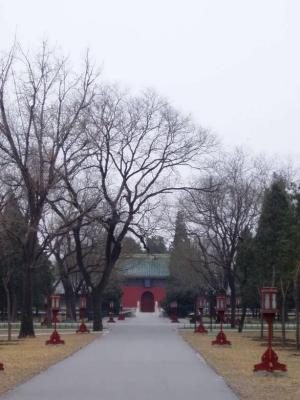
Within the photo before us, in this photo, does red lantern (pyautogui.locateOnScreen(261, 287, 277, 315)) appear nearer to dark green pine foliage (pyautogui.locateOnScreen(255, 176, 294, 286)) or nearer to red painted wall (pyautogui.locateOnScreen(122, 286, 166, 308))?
dark green pine foliage (pyautogui.locateOnScreen(255, 176, 294, 286))

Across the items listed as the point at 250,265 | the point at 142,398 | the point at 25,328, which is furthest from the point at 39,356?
the point at 250,265

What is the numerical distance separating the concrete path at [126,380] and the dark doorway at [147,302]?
84434 mm

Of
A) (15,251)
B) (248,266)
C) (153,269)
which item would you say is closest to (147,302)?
(153,269)

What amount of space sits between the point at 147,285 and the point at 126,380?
92.0m

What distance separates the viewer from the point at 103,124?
49531 millimetres

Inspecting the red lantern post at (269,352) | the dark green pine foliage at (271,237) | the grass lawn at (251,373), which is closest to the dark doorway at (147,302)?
the dark green pine foliage at (271,237)

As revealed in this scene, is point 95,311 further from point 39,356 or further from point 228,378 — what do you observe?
point 228,378

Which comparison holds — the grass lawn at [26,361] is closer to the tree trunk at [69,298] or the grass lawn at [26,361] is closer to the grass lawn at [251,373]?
the grass lawn at [251,373]

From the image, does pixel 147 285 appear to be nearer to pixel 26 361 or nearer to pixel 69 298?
pixel 69 298

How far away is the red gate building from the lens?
4254 inches

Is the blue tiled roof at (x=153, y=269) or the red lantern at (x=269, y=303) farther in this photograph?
the blue tiled roof at (x=153, y=269)

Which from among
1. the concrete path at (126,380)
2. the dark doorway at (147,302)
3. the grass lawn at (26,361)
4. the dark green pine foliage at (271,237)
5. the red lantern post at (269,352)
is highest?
the dark green pine foliage at (271,237)

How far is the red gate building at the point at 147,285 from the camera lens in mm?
108062

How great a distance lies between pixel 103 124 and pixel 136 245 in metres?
31.0
